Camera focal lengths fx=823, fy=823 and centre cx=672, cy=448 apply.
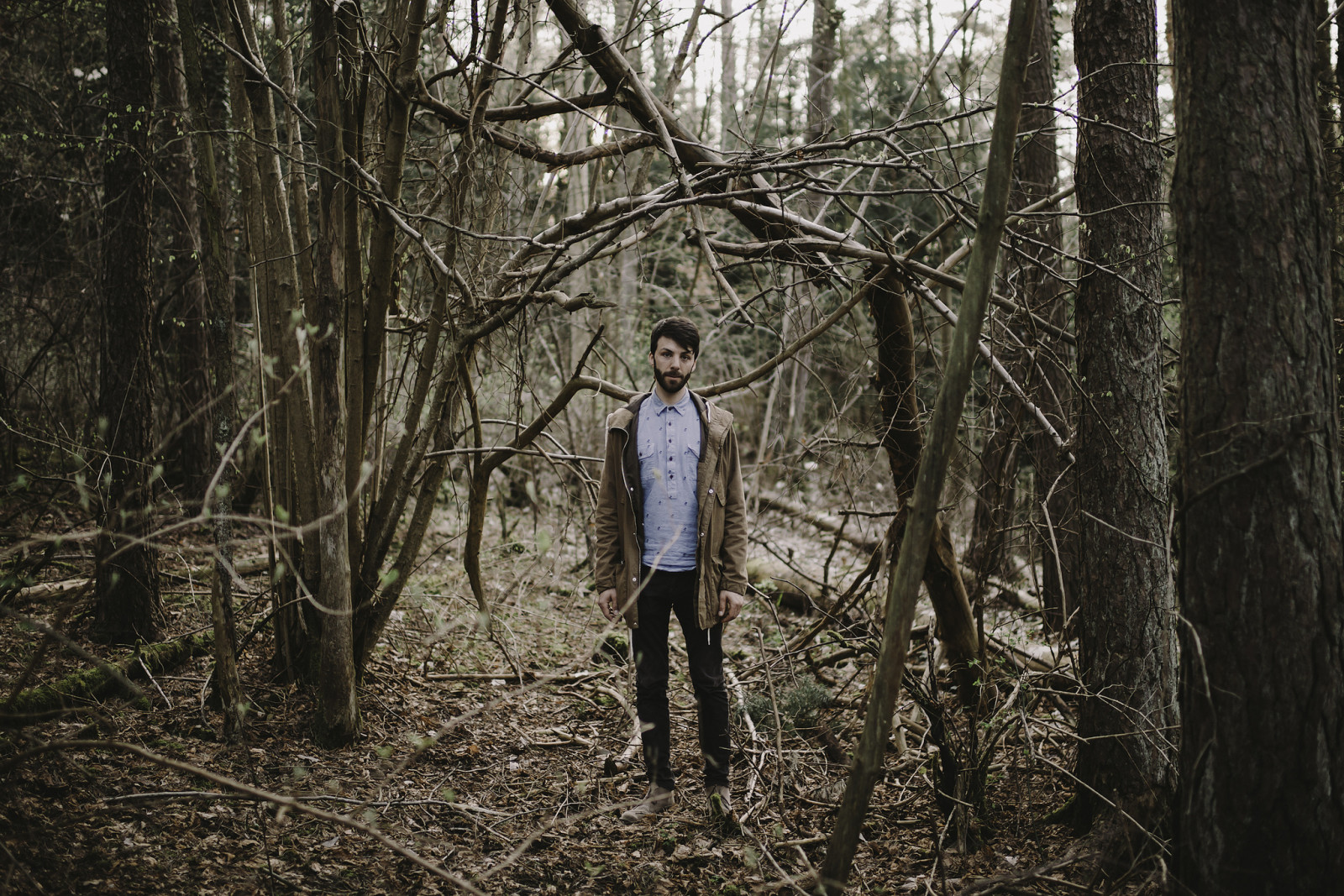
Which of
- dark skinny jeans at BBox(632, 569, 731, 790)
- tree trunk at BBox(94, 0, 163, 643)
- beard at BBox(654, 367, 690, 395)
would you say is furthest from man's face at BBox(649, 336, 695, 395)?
tree trunk at BBox(94, 0, 163, 643)

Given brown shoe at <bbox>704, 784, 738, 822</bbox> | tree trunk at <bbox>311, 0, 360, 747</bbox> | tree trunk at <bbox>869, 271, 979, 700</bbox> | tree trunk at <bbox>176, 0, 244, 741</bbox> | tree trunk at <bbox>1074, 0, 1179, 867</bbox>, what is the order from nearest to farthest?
tree trunk at <bbox>1074, 0, 1179, 867</bbox>, brown shoe at <bbox>704, 784, 738, 822</bbox>, tree trunk at <bbox>176, 0, 244, 741</bbox>, tree trunk at <bbox>311, 0, 360, 747</bbox>, tree trunk at <bbox>869, 271, 979, 700</bbox>

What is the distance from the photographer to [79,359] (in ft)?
24.5

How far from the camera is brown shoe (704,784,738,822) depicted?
11.8 feet

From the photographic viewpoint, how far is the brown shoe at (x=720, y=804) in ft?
11.8

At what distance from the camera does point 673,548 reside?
12.1 feet

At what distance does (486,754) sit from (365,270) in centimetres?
294

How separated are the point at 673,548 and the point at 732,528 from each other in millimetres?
294

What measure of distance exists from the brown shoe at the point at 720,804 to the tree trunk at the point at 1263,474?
1773 mm

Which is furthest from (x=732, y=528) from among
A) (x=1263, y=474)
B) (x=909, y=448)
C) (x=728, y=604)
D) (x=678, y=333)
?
(x=1263, y=474)

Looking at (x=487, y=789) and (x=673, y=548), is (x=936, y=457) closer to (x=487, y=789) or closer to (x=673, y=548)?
(x=673, y=548)

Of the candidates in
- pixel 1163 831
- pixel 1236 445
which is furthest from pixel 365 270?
pixel 1163 831

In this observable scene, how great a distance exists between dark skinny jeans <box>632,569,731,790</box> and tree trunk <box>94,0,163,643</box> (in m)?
3.23

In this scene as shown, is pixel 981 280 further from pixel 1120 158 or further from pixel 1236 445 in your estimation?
pixel 1120 158

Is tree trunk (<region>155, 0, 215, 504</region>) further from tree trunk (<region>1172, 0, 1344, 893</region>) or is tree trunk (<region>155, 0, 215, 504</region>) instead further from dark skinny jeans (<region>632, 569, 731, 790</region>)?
A: tree trunk (<region>1172, 0, 1344, 893</region>)
